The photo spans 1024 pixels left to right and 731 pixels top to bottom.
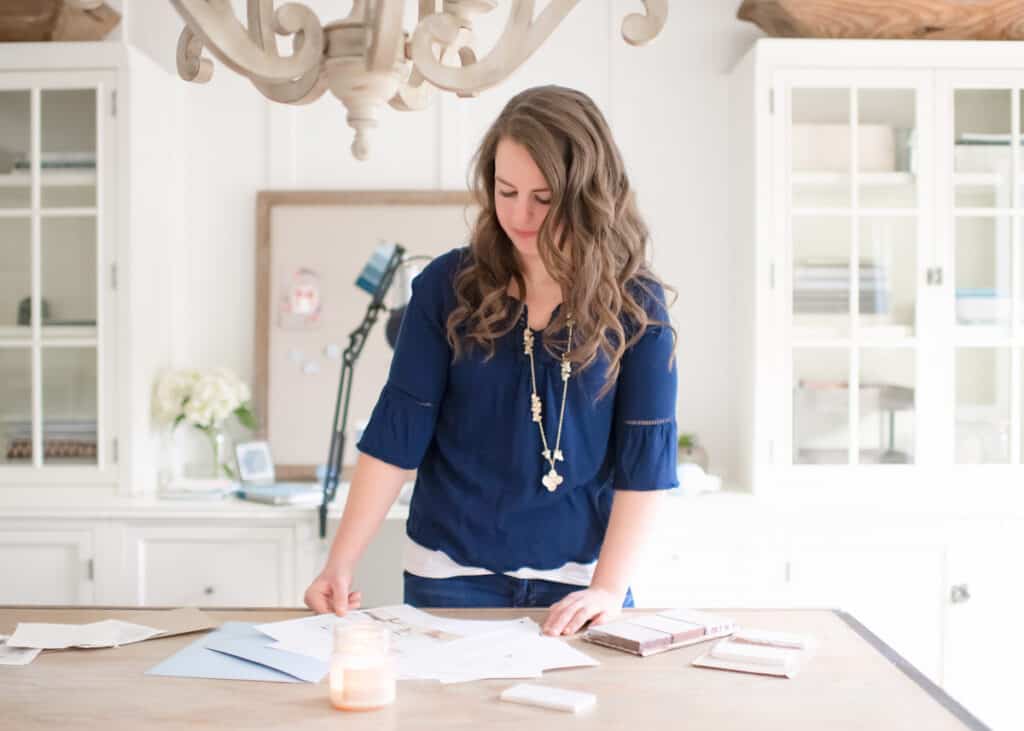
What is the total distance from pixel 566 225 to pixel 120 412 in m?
2.16

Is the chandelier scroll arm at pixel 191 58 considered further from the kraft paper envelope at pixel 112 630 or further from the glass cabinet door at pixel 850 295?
the glass cabinet door at pixel 850 295

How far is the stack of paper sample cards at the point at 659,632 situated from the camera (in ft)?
4.93

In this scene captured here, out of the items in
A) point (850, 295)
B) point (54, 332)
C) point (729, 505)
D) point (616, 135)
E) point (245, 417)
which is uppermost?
point (616, 135)

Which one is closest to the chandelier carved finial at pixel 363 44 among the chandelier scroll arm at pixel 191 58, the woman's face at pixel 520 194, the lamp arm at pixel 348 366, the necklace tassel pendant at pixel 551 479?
the chandelier scroll arm at pixel 191 58

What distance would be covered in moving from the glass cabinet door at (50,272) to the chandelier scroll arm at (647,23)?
245cm

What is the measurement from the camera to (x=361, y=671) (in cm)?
126

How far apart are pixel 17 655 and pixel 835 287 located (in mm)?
2607

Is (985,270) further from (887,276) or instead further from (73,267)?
(73,267)

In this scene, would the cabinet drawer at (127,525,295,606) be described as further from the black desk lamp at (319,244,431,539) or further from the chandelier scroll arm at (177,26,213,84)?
the chandelier scroll arm at (177,26,213,84)

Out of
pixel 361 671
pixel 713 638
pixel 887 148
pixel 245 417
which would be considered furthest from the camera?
pixel 245 417

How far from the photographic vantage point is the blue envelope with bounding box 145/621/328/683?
1.38 metres

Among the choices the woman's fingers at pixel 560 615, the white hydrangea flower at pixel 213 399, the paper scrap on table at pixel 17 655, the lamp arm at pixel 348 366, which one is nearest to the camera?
the paper scrap on table at pixel 17 655

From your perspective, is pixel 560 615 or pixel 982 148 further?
pixel 982 148

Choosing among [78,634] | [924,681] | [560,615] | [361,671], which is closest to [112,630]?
[78,634]
